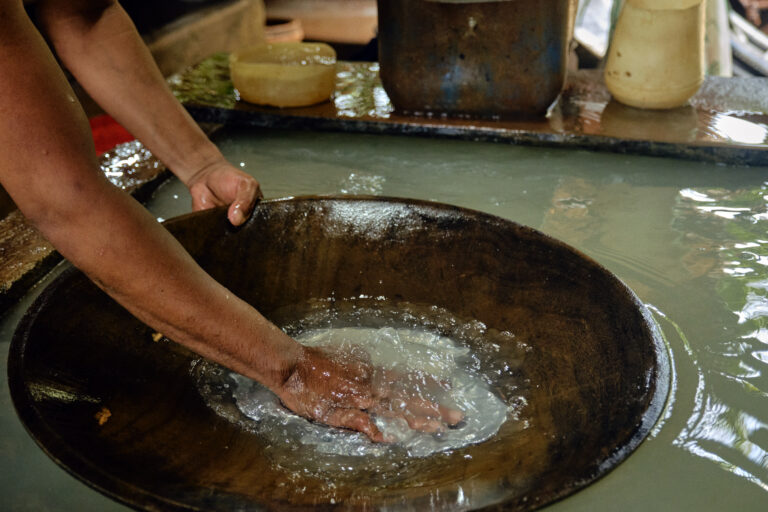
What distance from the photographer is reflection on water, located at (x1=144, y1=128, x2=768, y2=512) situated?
4.02 feet

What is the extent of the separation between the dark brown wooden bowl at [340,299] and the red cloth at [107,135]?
140cm

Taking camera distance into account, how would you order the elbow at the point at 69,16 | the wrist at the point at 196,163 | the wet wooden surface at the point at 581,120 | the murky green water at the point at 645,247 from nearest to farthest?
the murky green water at the point at 645,247 < the elbow at the point at 69,16 < the wrist at the point at 196,163 < the wet wooden surface at the point at 581,120

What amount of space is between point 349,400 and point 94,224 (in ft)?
1.98

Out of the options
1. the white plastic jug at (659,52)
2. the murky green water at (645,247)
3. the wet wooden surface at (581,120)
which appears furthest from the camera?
the white plastic jug at (659,52)

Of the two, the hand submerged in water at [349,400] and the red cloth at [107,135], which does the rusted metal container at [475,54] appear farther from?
→ the hand submerged in water at [349,400]

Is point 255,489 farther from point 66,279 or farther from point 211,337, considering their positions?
point 66,279

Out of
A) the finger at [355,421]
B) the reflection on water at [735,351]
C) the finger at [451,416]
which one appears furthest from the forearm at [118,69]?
the reflection on water at [735,351]

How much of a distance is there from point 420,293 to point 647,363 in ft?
2.26

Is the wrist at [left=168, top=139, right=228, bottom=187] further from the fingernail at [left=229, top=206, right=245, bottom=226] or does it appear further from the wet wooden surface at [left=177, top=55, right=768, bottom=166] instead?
the wet wooden surface at [left=177, top=55, right=768, bottom=166]

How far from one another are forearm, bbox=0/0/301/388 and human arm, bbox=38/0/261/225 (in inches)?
20.6

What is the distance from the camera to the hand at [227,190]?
1721 millimetres

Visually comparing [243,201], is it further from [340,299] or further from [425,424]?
[425,424]

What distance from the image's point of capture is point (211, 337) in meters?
1.22

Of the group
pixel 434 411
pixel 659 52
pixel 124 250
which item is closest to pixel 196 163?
pixel 124 250
